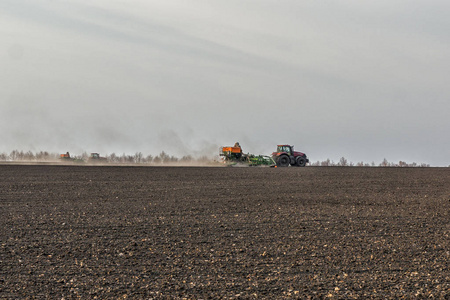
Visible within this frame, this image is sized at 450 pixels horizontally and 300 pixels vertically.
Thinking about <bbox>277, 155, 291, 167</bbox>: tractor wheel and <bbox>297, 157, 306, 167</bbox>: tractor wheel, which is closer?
<bbox>277, 155, 291, 167</bbox>: tractor wheel

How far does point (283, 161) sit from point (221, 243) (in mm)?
31784

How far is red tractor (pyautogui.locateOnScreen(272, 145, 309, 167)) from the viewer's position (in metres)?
→ 43.5

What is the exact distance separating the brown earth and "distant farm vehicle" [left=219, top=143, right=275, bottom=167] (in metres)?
19.8

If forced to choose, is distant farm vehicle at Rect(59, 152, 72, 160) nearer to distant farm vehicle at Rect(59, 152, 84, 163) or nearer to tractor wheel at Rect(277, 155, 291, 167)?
distant farm vehicle at Rect(59, 152, 84, 163)

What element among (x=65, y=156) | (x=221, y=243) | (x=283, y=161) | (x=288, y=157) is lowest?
(x=221, y=243)

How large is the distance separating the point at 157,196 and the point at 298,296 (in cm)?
1355

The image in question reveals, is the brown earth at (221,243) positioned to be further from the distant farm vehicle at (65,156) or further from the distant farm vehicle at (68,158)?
the distant farm vehicle at (65,156)

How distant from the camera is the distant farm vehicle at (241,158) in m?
43.4

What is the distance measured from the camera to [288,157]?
144 ft

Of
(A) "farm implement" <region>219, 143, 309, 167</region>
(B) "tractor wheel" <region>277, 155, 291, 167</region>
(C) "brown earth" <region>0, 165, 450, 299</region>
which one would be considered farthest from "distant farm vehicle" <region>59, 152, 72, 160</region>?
(C) "brown earth" <region>0, 165, 450, 299</region>

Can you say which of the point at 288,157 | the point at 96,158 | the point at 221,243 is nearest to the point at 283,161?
the point at 288,157

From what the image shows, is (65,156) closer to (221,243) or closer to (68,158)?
(68,158)

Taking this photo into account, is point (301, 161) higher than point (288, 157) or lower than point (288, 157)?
lower

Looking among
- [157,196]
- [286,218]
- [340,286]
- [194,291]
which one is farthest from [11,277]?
[157,196]
